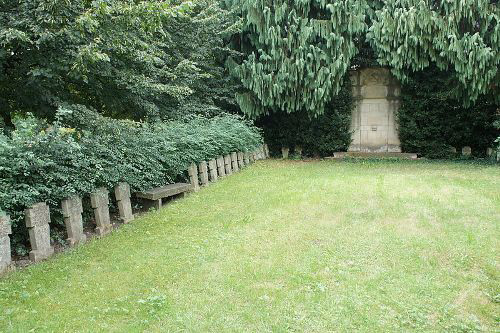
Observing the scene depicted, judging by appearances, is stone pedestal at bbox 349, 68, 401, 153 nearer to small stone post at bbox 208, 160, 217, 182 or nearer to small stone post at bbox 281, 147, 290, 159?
small stone post at bbox 281, 147, 290, 159

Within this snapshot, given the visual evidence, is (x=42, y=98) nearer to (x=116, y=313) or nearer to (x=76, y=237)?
(x=76, y=237)

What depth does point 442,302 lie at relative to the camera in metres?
3.69

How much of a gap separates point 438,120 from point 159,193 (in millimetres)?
10314

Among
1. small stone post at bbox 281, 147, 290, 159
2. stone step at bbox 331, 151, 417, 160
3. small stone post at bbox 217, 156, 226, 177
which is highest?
small stone post at bbox 217, 156, 226, 177

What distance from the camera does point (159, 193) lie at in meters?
7.28

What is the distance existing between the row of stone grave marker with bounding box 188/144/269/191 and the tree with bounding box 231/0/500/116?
2.26 m

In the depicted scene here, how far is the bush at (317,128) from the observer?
15062 millimetres

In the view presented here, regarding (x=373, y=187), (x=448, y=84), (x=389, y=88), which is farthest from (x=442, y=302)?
(x=389, y=88)

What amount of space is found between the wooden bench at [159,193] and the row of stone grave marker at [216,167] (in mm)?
712

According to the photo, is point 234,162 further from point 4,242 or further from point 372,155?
point 4,242

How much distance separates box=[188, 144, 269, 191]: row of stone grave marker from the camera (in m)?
8.85

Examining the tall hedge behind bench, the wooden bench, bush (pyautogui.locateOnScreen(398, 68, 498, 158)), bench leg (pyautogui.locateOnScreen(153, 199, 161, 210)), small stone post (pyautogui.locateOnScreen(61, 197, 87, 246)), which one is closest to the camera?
the tall hedge behind bench

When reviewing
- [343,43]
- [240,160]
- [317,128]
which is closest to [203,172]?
[240,160]

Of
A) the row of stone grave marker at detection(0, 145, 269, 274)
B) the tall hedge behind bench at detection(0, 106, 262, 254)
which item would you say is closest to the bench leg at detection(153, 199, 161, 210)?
the tall hedge behind bench at detection(0, 106, 262, 254)
